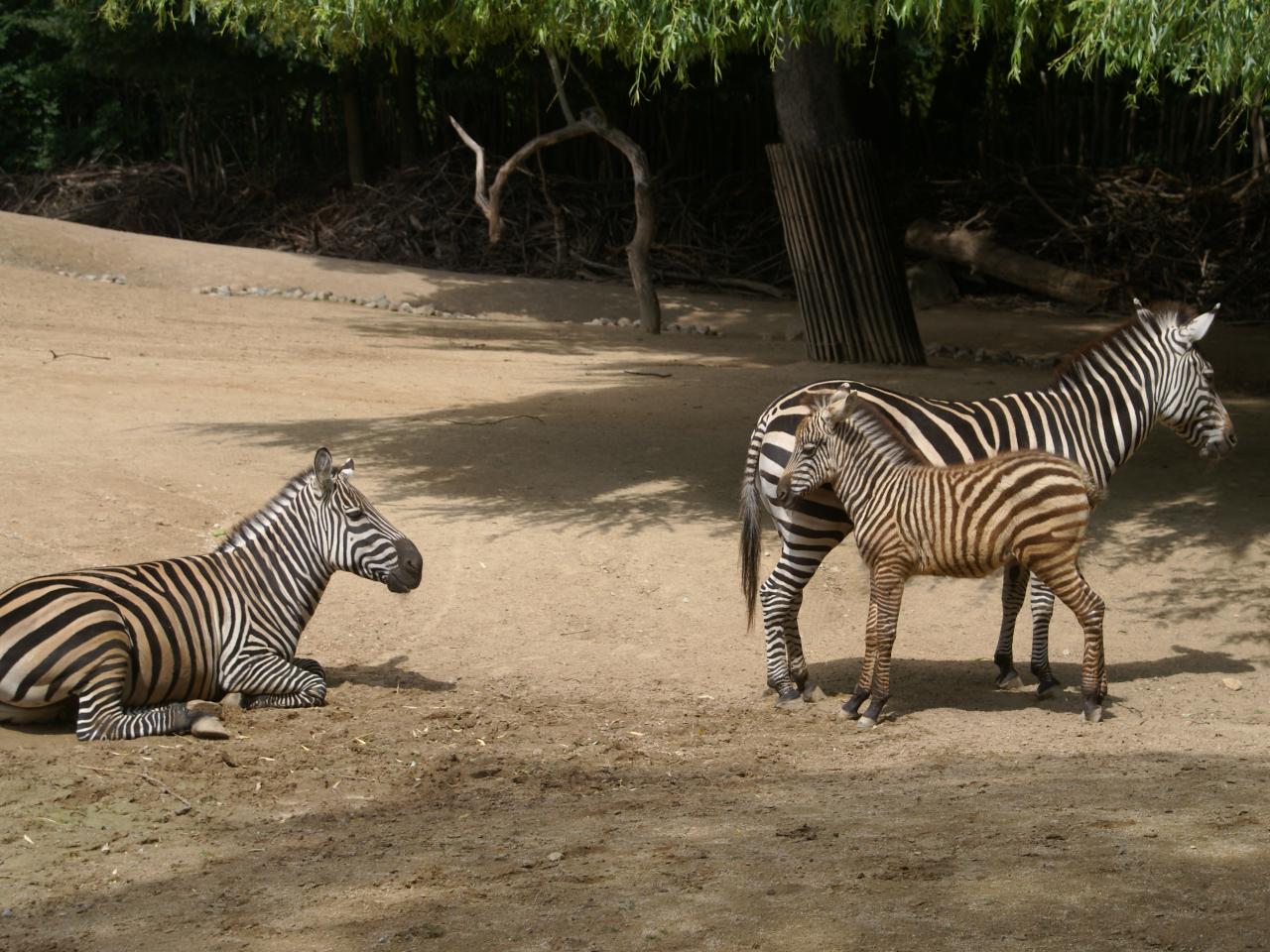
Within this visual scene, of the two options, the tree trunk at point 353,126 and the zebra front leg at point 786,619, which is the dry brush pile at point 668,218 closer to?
the tree trunk at point 353,126

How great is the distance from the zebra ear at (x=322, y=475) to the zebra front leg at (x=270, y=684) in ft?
2.47

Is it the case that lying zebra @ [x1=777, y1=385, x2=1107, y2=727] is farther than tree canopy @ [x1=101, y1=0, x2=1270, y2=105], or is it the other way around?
tree canopy @ [x1=101, y1=0, x2=1270, y2=105]

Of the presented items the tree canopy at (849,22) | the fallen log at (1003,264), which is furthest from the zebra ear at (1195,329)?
the fallen log at (1003,264)

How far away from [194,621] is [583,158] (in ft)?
62.0

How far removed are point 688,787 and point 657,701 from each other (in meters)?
1.39

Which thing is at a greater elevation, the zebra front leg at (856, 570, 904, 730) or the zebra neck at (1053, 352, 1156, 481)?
the zebra neck at (1053, 352, 1156, 481)

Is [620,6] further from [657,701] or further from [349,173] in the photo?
[349,173]

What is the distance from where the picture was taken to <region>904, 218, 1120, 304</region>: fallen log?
1959 centimetres

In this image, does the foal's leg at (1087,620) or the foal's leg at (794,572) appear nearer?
the foal's leg at (1087,620)

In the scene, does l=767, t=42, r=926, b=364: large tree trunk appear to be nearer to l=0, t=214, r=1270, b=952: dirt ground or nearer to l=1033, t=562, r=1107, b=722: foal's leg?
l=0, t=214, r=1270, b=952: dirt ground

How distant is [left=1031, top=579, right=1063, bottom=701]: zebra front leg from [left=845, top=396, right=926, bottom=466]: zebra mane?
3.09 feet

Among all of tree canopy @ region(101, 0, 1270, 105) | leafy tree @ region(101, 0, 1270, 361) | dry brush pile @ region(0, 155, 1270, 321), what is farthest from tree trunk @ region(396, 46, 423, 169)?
tree canopy @ region(101, 0, 1270, 105)

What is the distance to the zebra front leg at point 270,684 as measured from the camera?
6.14m

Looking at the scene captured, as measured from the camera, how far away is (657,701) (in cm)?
674
